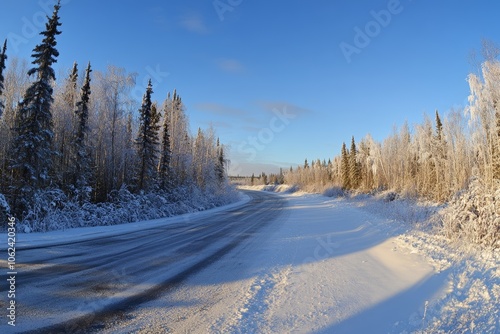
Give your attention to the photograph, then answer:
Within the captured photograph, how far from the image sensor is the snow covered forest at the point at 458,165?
8258mm

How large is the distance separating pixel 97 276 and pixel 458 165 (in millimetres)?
23471

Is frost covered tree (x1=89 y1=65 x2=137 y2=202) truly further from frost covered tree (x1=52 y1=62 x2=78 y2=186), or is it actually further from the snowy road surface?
the snowy road surface

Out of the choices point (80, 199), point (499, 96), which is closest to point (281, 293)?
point (499, 96)

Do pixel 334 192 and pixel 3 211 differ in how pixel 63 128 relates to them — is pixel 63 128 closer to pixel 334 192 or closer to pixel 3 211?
Result: pixel 3 211

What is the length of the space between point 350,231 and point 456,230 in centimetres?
401

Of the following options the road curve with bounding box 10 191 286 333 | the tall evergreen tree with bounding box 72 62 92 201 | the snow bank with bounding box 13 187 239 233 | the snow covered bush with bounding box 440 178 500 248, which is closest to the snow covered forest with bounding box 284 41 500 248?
the snow covered bush with bounding box 440 178 500 248

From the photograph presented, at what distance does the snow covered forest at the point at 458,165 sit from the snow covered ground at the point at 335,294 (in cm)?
112

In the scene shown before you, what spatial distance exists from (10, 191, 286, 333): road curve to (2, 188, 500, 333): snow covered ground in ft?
1.30

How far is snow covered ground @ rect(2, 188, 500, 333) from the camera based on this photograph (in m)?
3.76

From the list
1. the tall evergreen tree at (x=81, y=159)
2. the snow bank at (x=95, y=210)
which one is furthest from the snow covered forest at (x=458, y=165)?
the tall evergreen tree at (x=81, y=159)

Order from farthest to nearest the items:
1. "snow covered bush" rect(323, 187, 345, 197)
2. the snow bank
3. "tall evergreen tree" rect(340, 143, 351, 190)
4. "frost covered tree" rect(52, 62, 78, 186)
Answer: "tall evergreen tree" rect(340, 143, 351, 190) < "snow covered bush" rect(323, 187, 345, 197) < "frost covered tree" rect(52, 62, 78, 186) < the snow bank

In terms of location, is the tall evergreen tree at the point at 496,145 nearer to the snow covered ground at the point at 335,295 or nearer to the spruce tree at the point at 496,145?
the spruce tree at the point at 496,145

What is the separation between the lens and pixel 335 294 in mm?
4949

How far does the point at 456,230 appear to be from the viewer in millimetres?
8695
